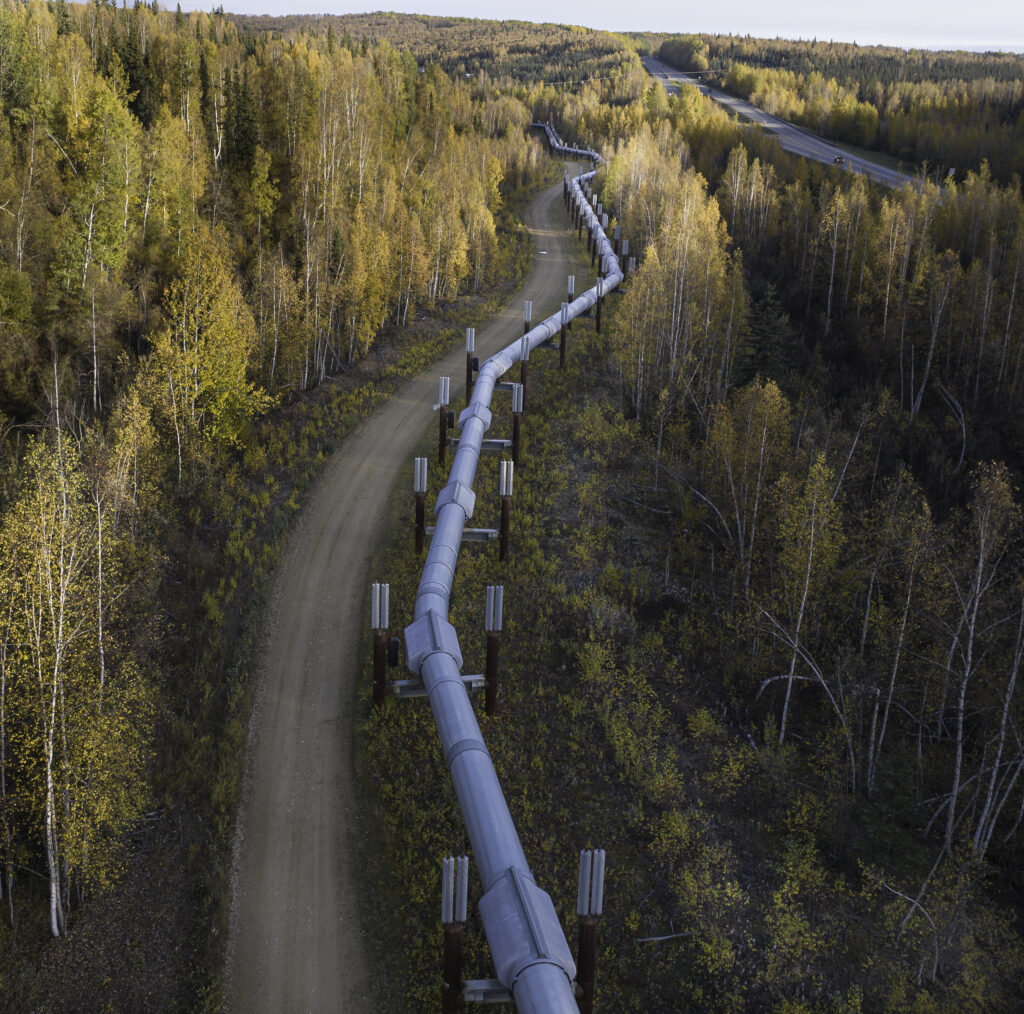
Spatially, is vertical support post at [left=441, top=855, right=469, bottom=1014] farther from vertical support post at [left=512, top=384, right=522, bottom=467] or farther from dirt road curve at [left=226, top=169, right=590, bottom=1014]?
vertical support post at [left=512, top=384, right=522, bottom=467]

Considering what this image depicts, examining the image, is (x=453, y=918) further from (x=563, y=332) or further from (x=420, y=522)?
(x=563, y=332)

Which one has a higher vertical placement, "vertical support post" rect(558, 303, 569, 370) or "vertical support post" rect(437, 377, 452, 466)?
"vertical support post" rect(558, 303, 569, 370)

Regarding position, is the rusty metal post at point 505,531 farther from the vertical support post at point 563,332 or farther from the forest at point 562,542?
the vertical support post at point 563,332

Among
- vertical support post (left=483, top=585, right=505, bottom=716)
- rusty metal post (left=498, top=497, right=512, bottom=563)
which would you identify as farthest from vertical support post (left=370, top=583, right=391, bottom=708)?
rusty metal post (left=498, top=497, right=512, bottom=563)

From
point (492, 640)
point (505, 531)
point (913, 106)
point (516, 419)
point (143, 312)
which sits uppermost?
point (913, 106)

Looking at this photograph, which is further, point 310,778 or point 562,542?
point 562,542

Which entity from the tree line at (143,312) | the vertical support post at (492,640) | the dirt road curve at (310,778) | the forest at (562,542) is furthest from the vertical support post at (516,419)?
the vertical support post at (492,640)

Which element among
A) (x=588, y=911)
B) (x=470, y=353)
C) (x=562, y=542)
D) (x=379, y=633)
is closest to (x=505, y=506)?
(x=562, y=542)

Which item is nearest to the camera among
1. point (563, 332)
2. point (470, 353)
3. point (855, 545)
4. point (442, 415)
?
point (855, 545)
